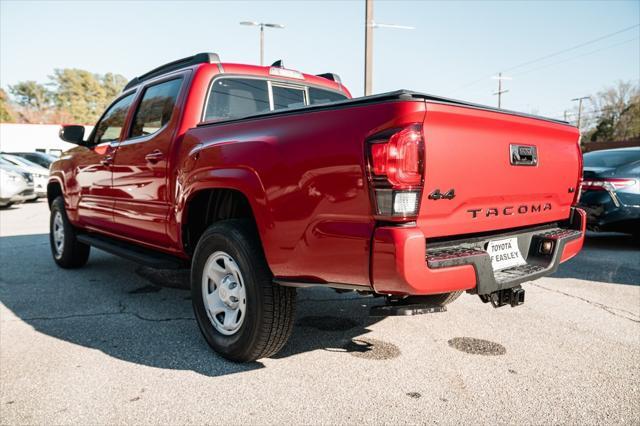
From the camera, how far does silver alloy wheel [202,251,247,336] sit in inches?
119

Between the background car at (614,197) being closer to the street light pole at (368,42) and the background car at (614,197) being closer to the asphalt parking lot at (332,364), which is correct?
the asphalt parking lot at (332,364)

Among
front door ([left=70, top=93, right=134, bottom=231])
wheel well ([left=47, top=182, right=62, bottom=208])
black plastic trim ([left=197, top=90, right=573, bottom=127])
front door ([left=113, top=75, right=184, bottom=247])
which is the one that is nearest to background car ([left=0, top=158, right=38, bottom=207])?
wheel well ([left=47, top=182, right=62, bottom=208])

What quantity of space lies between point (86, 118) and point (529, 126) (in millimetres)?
86484

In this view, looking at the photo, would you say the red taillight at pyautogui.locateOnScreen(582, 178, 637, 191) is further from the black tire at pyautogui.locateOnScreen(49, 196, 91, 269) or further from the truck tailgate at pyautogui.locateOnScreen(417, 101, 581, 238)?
the black tire at pyautogui.locateOnScreen(49, 196, 91, 269)

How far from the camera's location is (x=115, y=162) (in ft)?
14.6

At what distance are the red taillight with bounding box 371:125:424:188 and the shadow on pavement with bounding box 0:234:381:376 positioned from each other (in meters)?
1.53

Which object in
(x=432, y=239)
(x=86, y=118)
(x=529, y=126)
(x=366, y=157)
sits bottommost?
(x=432, y=239)

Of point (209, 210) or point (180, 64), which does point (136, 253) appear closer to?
point (209, 210)

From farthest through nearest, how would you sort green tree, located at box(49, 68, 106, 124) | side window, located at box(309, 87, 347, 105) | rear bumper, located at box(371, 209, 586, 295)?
green tree, located at box(49, 68, 106, 124), side window, located at box(309, 87, 347, 105), rear bumper, located at box(371, 209, 586, 295)

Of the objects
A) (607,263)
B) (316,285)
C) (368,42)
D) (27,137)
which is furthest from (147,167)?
(27,137)

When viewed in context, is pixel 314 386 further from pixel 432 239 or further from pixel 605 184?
pixel 605 184

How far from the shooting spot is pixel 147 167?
12.8 ft

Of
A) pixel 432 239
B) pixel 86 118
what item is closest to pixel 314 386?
pixel 432 239

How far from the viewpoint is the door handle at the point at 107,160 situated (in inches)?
179
